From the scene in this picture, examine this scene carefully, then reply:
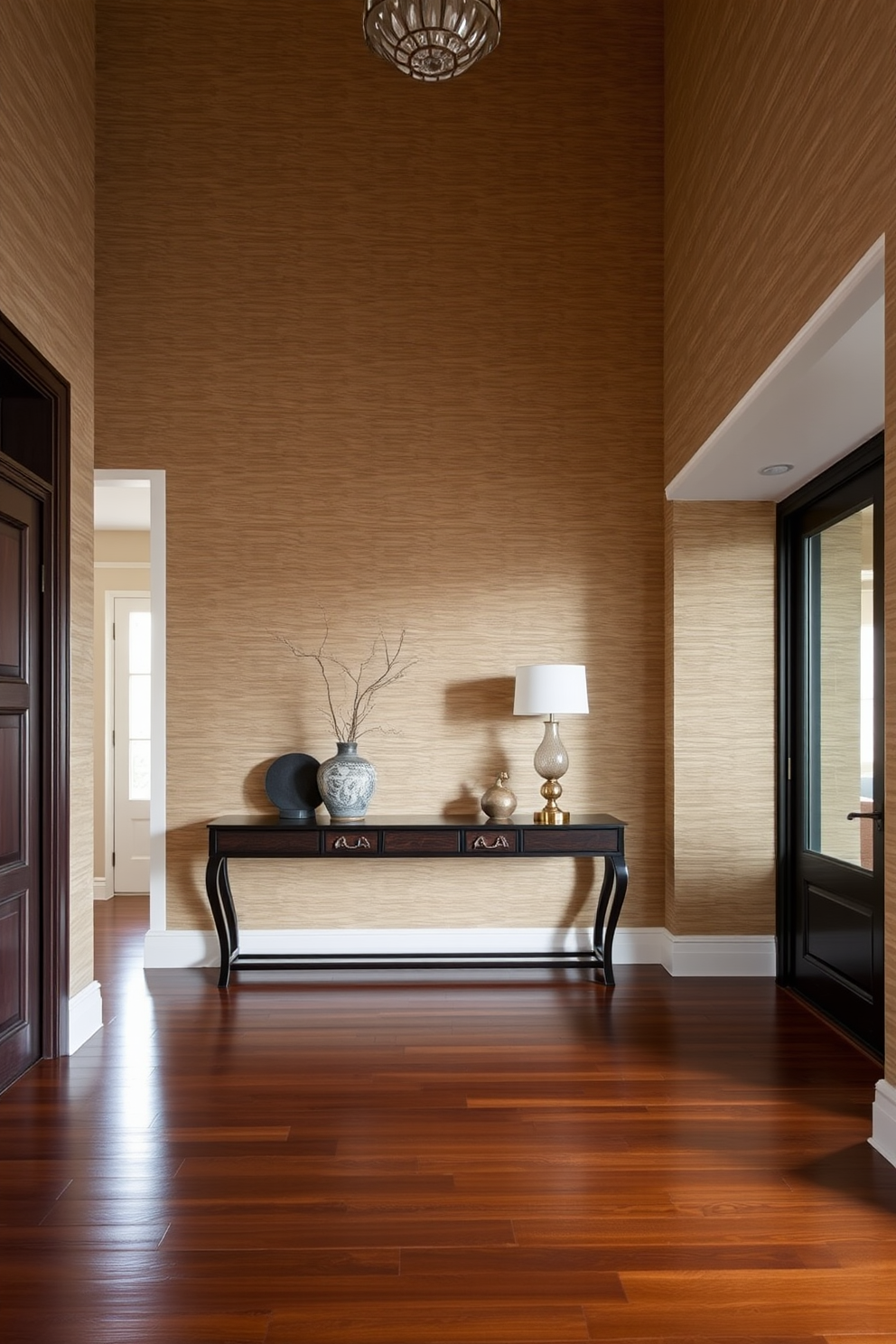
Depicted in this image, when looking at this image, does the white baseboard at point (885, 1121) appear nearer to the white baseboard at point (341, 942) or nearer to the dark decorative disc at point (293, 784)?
→ the white baseboard at point (341, 942)

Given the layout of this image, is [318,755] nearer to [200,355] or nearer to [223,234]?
[200,355]

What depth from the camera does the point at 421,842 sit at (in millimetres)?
4570

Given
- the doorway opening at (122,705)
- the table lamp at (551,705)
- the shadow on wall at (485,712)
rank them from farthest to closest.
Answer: the doorway opening at (122,705) < the shadow on wall at (485,712) < the table lamp at (551,705)

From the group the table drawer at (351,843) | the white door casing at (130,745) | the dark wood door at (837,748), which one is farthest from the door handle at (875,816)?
the white door casing at (130,745)

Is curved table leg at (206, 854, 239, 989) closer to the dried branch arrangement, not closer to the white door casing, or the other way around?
the dried branch arrangement

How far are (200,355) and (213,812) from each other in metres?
2.27

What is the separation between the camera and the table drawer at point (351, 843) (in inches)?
179

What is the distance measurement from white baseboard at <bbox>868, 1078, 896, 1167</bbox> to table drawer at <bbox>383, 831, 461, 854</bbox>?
2155 millimetres

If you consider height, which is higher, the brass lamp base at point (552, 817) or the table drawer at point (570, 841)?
the brass lamp base at point (552, 817)

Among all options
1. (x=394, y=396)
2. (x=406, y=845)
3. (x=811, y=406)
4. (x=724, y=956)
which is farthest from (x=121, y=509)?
(x=811, y=406)

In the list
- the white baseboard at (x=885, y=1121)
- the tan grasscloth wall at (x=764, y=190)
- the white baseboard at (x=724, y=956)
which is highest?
the tan grasscloth wall at (x=764, y=190)

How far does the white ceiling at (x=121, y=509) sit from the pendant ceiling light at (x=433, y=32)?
3169 mm

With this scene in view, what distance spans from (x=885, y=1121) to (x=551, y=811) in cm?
218

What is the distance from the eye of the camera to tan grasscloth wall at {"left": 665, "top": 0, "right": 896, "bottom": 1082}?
8.56ft
